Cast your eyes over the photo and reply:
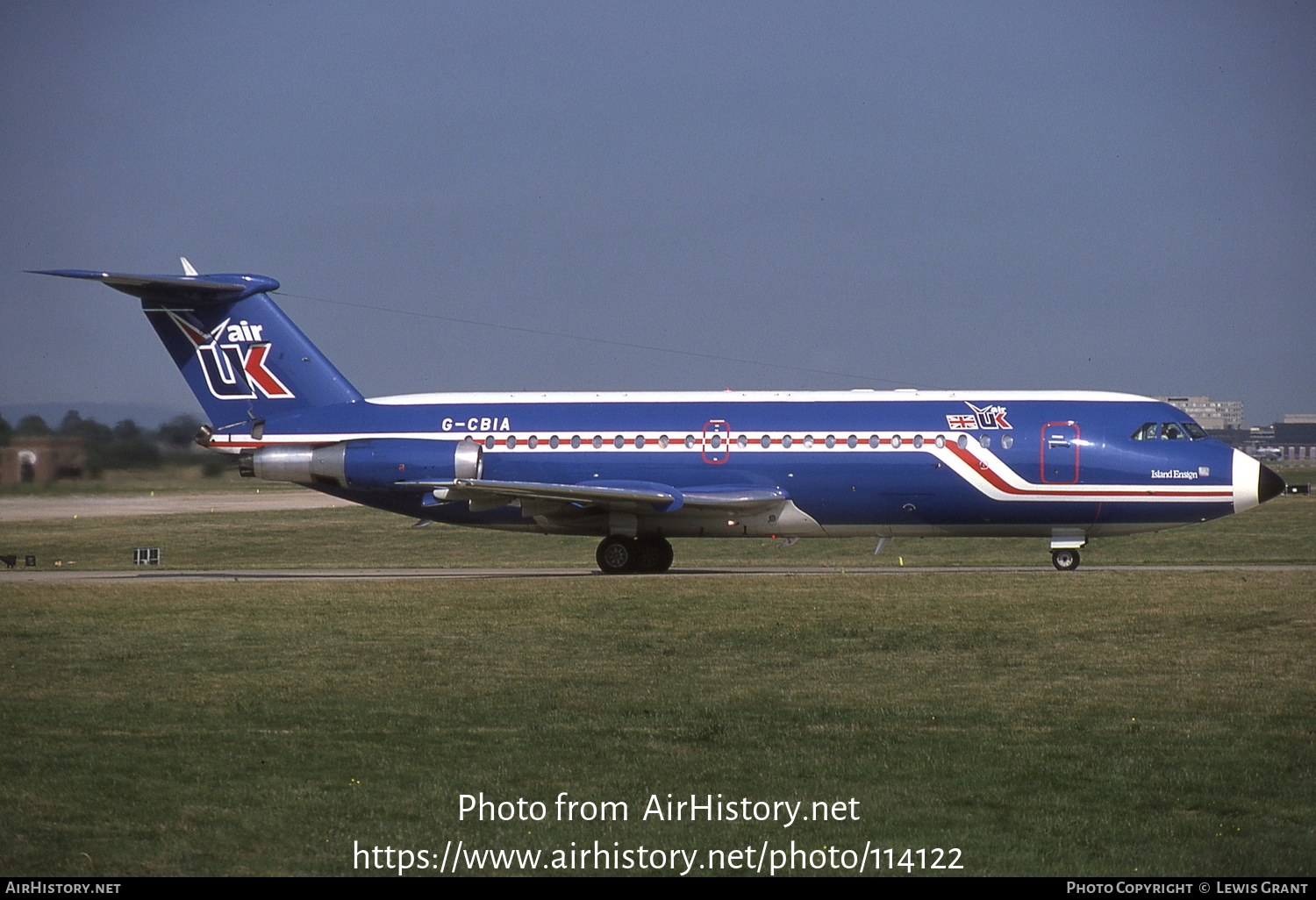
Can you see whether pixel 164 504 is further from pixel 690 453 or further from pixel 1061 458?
pixel 1061 458

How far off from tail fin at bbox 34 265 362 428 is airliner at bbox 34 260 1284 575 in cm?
4

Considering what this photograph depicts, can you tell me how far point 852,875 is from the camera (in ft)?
28.2

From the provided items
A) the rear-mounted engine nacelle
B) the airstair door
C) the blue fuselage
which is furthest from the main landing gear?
the airstair door

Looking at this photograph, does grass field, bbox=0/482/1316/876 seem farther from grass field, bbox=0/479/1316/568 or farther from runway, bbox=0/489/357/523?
runway, bbox=0/489/357/523

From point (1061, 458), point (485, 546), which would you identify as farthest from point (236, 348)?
point (1061, 458)

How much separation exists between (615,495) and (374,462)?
225 inches

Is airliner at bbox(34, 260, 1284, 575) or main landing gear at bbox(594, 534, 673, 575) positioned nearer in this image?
airliner at bbox(34, 260, 1284, 575)

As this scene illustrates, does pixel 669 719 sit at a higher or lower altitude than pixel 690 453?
lower

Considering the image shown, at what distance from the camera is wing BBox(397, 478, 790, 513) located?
28484 millimetres

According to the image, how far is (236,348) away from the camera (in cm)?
3161

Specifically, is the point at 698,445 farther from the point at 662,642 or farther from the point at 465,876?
the point at 465,876

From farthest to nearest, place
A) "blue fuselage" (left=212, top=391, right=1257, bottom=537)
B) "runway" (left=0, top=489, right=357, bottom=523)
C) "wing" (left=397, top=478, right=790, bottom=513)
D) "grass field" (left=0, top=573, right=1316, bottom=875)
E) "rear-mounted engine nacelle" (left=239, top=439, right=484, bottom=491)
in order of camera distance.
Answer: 1. "runway" (left=0, top=489, right=357, bottom=523)
2. "rear-mounted engine nacelle" (left=239, top=439, right=484, bottom=491)
3. "wing" (left=397, top=478, right=790, bottom=513)
4. "blue fuselage" (left=212, top=391, right=1257, bottom=537)
5. "grass field" (left=0, top=573, right=1316, bottom=875)

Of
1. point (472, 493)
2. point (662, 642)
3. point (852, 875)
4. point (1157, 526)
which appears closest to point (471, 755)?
point (852, 875)

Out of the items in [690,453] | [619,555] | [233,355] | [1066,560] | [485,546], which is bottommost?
[485,546]
